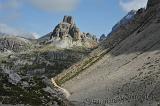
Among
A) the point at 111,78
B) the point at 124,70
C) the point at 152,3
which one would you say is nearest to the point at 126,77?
the point at 111,78

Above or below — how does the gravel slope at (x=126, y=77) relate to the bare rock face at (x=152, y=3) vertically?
below

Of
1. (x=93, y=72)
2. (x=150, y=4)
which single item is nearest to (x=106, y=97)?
(x=93, y=72)

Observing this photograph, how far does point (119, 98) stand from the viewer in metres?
72.1

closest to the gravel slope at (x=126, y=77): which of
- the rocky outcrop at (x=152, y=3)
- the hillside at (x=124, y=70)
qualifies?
the hillside at (x=124, y=70)

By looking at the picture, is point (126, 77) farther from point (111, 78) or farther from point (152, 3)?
point (152, 3)

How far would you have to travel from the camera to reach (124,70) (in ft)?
315

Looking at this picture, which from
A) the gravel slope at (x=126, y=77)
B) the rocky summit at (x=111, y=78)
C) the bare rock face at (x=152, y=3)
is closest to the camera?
the rocky summit at (x=111, y=78)

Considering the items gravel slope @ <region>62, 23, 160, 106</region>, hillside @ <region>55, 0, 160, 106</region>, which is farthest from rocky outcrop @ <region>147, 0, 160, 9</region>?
gravel slope @ <region>62, 23, 160, 106</region>

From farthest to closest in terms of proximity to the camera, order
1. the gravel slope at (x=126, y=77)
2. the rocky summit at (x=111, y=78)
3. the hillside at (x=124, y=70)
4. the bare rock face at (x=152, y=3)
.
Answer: the bare rock face at (x=152, y=3)
the hillside at (x=124, y=70)
the gravel slope at (x=126, y=77)
the rocky summit at (x=111, y=78)

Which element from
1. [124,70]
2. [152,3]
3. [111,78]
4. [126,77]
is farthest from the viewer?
[152,3]

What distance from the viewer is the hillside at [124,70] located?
236ft

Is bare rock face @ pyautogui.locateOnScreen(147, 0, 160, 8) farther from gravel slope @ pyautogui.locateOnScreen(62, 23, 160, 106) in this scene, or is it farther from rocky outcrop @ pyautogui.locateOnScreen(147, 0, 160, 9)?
gravel slope @ pyautogui.locateOnScreen(62, 23, 160, 106)

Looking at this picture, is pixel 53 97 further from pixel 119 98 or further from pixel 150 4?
pixel 150 4

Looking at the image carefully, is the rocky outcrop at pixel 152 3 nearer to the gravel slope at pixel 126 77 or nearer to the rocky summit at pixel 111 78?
the rocky summit at pixel 111 78
